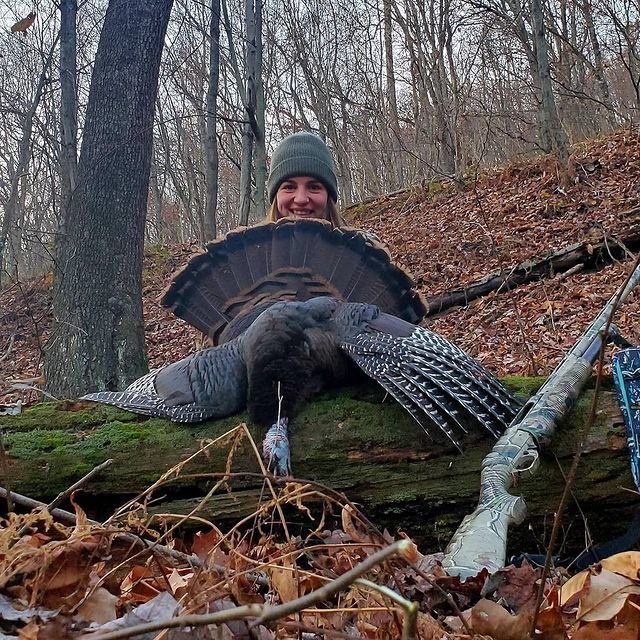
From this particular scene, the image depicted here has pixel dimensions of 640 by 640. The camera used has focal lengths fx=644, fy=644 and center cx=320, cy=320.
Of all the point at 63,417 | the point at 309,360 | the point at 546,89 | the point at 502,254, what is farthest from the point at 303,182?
the point at 546,89

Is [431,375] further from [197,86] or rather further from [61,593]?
[197,86]

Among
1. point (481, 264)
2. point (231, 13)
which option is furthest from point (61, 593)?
point (231, 13)

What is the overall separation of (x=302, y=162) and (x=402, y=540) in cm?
504

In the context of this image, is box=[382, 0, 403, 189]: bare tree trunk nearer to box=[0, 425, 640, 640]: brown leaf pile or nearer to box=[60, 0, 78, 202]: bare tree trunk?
box=[60, 0, 78, 202]: bare tree trunk

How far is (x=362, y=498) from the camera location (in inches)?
117

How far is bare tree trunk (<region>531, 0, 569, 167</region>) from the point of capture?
35.2 feet

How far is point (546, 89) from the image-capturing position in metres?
11.2

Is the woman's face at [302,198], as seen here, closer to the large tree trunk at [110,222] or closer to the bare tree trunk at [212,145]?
the large tree trunk at [110,222]

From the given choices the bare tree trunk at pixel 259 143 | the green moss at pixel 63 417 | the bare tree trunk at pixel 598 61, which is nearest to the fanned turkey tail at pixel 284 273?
the green moss at pixel 63 417

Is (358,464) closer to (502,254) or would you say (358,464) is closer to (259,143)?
(502,254)

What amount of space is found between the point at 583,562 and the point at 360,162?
18.9 metres

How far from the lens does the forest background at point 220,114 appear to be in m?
5.83

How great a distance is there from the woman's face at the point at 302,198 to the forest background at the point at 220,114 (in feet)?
4.70

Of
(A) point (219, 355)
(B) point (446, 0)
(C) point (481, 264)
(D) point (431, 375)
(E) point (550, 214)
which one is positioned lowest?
(D) point (431, 375)
